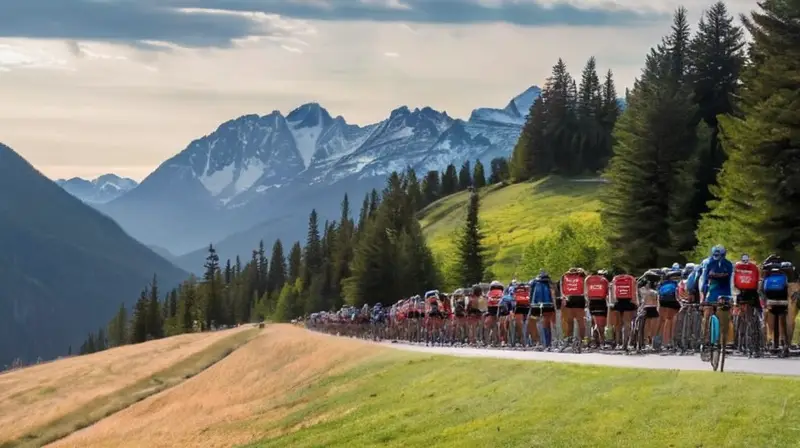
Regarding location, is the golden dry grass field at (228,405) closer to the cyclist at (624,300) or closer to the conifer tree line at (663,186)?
the cyclist at (624,300)

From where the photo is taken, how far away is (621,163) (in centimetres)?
6412

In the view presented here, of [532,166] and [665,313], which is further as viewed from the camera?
[532,166]

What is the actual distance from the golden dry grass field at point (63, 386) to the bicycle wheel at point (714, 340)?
3398cm

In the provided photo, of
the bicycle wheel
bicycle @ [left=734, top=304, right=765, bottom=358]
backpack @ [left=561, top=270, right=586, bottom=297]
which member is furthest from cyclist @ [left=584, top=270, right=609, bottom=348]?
the bicycle wheel

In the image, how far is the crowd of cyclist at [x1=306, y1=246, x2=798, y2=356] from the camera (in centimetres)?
2345

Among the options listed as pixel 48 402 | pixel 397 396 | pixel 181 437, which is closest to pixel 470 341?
pixel 181 437

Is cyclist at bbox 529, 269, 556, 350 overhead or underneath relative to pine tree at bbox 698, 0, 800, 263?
underneath

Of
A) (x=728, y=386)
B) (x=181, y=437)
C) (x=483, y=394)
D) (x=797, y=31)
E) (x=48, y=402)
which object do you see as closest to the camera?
(x=728, y=386)

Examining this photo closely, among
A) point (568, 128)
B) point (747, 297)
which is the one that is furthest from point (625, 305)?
point (568, 128)

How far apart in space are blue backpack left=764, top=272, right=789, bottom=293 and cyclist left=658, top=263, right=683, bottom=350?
3006 millimetres

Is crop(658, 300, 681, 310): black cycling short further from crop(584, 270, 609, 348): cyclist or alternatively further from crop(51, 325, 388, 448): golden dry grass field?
crop(51, 325, 388, 448): golden dry grass field

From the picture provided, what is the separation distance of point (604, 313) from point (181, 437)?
1301 cm

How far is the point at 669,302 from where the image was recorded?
27.2 m

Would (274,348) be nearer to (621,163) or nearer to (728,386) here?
(621,163)
